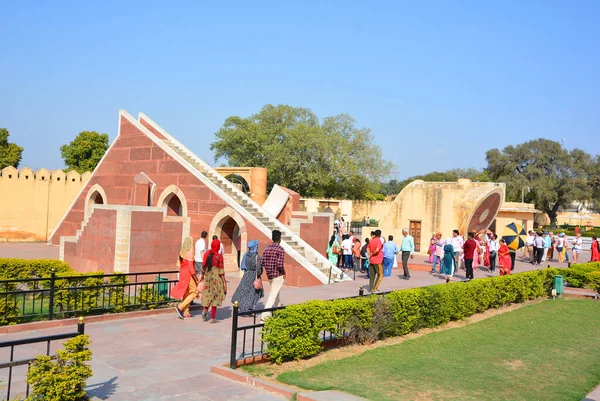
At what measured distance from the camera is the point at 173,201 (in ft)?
67.6

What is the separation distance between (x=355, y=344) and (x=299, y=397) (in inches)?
111

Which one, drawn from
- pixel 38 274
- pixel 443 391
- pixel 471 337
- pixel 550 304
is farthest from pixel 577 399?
pixel 38 274

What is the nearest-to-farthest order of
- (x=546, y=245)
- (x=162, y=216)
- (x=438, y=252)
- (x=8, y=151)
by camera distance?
(x=162, y=216) → (x=438, y=252) → (x=546, y=245) → (x=8, y=151)

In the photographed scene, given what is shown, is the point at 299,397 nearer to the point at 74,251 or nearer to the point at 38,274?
the point at 38,274

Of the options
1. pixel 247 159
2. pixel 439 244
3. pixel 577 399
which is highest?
pixel 247 159

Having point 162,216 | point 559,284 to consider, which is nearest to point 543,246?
point 559,284

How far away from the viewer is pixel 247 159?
48.4 metres

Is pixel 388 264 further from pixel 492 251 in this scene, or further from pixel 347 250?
pixel 492 251

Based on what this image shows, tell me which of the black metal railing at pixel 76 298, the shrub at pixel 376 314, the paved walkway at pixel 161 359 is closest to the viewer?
the paved walkway at pixel 161 359

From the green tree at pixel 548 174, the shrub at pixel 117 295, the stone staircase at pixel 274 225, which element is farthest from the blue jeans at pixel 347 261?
the green tree at pixel 548 174

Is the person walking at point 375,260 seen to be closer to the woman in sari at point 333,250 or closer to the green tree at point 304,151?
the woman in sari at point 333,250

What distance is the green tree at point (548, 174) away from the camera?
184 feet

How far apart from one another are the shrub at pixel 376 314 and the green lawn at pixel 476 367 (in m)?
0.37

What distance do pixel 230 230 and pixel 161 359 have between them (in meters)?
11.7
